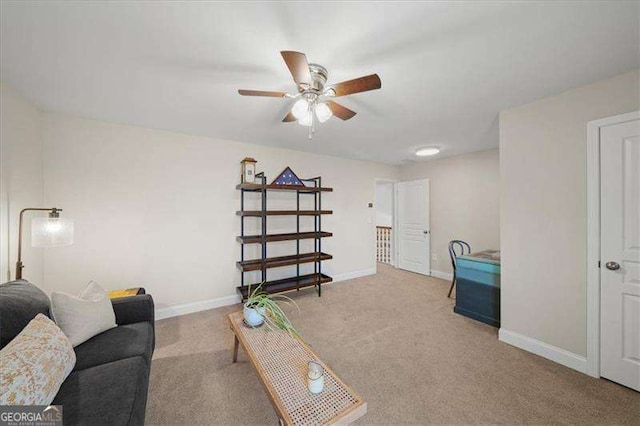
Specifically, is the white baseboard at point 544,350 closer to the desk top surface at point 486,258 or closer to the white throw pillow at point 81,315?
the desk top surface at point 486,258

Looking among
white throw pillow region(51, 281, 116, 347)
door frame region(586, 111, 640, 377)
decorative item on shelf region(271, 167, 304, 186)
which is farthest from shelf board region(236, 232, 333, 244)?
door frame region(586, 111, 640, 377)

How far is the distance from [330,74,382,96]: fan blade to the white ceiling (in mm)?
252

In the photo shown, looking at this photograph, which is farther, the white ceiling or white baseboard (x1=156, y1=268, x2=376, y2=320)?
white baseboard (x1=156, y1=268, x2=376, y2=320)

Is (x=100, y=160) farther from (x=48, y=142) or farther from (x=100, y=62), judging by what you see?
(x=100, y=62)

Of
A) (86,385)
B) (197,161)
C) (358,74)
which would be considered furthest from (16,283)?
(358,74)

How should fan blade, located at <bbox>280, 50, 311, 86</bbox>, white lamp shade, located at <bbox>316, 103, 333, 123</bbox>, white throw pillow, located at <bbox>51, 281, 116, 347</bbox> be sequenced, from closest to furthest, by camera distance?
fan blade, located at <bbox>280, 50, 311, 86</bbox> < white throw pillow, located at <bbox>51, 281, 116, 347</bbox> < white lamp shade, located at <bbox>316, 103, 333, 123</bbox>

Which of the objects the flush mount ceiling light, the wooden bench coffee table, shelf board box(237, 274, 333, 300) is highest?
the flush mount ceiling light

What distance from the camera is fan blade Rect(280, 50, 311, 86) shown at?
3.84 ft

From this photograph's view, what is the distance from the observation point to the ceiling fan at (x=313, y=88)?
129 cm

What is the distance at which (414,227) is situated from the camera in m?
5.02

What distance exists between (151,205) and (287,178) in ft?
6.02

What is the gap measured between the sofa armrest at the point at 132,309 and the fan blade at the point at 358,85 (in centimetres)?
234

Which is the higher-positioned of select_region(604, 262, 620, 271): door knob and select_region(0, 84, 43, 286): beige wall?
select_region(0, 84, 43, 286): beige wall

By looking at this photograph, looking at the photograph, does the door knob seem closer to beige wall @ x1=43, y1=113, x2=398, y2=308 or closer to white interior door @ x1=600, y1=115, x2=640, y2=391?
white interior door @ x1=600, y1=115, x2=640, y2=391
